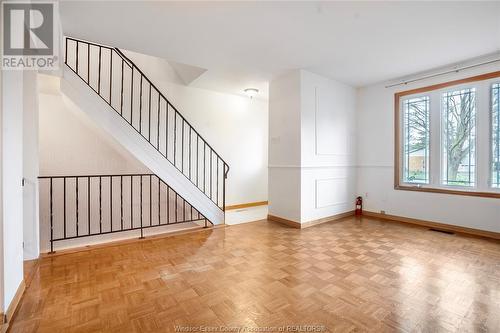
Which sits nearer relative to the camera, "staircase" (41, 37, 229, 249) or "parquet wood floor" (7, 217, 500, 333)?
"parquet wood floor" (7, 217, 500, 333)

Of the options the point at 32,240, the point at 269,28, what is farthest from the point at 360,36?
the point at 32,240

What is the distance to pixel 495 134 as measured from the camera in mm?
3375

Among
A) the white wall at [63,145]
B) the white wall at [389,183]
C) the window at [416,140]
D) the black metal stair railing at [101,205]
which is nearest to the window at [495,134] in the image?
the white wall at [389,183]

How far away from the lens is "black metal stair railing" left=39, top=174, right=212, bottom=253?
13.1 feet

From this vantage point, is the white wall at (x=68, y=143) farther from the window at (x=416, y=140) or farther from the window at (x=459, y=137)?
the window at (x=459, y=137)

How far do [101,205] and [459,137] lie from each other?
6.18 m

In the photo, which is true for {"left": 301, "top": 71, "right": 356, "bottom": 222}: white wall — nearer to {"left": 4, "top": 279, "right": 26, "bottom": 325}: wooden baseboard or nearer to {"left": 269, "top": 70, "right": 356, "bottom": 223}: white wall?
{"left": 269, "top": 70, "right": 356, "bottom": 223}: white wall

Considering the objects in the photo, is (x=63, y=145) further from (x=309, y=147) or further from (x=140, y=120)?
(x=309, y=147)

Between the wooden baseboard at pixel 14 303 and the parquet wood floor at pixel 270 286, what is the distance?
5cm

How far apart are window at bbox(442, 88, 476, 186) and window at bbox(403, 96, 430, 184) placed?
251mm

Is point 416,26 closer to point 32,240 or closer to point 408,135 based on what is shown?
point 408,135

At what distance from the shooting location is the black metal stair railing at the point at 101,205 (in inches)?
157
